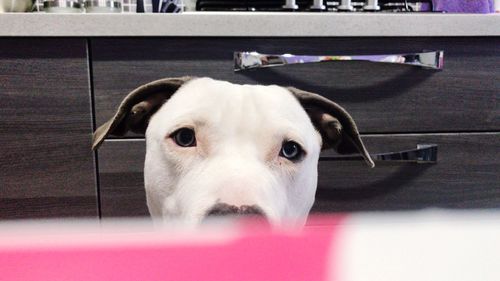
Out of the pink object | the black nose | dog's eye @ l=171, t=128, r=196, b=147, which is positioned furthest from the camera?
dog's eye @ l=171, t=128, r=196, b=147

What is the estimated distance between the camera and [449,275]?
0.69ft

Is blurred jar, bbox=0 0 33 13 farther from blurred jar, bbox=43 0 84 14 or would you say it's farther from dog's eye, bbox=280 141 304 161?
dog's eye, bbox=280 141 304 161

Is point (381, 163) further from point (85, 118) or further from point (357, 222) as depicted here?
point (357, 222)

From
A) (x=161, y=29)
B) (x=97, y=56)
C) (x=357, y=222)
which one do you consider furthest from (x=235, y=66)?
(x=357, y=222)

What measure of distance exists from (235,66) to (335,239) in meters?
0.82

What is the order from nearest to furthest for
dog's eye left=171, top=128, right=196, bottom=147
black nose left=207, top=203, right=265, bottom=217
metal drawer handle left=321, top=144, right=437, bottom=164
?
black nose left=207, top=203, right=265, bottom=217, dog's eye left=171, top=128, right=196, bottom=147, metal drawer handle left=321, top=144, right=437, bottom=164

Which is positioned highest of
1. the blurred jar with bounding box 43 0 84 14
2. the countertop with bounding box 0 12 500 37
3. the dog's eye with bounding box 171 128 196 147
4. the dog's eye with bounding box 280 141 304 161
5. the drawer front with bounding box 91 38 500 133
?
the blurred jar with bounding box 43 0 84 14

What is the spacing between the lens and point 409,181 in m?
1.11

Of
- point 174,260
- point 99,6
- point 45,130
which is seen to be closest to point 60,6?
point 99,6

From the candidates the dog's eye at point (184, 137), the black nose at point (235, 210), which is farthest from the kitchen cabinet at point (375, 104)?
the black nose at point (235, 210)

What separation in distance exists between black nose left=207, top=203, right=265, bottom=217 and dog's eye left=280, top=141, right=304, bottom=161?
18 centimetres

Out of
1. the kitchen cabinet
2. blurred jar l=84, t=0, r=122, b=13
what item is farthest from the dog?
blurred jar l=84, t=0, r=122, b=13

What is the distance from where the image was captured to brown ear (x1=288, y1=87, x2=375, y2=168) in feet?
2.81

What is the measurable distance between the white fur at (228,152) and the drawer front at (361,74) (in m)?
0.17
